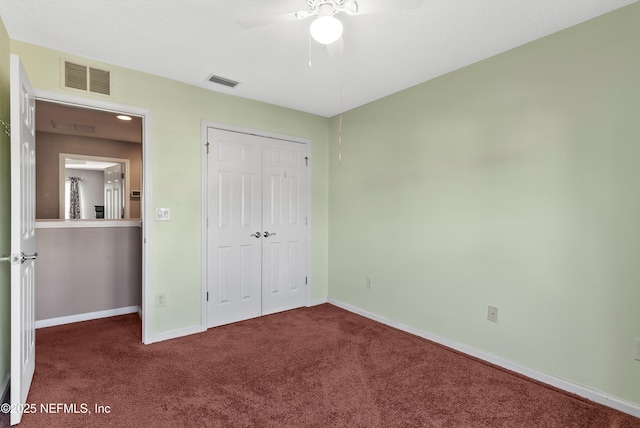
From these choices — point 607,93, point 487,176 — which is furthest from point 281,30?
point 607,93

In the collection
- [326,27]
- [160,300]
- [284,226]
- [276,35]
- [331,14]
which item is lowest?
[160,300]

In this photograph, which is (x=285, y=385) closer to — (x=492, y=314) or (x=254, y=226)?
(x=492, y=314)

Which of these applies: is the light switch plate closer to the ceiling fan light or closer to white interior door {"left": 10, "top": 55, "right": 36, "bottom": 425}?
white interior door {"left": 10, "top": 55, "right": 36, "bottom": 425}

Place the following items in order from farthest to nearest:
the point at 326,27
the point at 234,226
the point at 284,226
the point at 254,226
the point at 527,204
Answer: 1. the point at 284,226
2. the point at 254,226
3. the point at 234,226
4. the point at 527,204
5. the point at 326,27

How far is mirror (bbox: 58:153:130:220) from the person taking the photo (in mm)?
4859

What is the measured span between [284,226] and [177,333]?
157 centimetres

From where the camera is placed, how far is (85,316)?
3588 millimetres

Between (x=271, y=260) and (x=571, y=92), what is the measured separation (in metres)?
3.08

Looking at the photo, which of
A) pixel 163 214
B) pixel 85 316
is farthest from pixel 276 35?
pixel 85 316

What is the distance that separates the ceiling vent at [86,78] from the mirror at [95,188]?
2490 millimetres

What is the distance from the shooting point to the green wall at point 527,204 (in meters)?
2.02

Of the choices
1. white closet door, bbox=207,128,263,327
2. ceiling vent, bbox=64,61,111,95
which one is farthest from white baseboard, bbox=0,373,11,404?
ceiling vent, bbox=64,61,111,95

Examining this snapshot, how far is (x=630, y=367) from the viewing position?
1978 mm

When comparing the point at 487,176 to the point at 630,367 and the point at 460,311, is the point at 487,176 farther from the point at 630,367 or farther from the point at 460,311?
the point at 630,367
